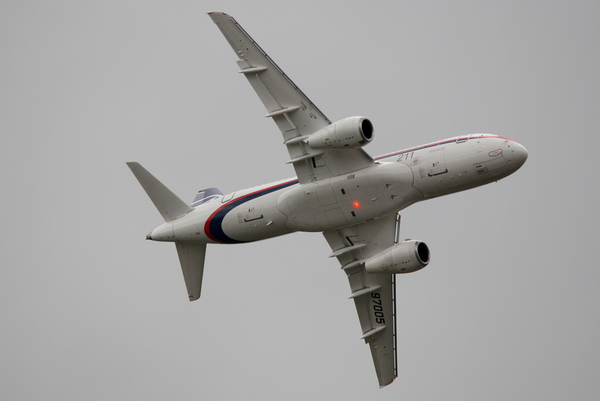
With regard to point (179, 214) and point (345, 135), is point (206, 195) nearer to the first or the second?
point (179, 214)

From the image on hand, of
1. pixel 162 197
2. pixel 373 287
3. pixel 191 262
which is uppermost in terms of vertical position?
pixel 162 197

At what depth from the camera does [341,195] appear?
45594 mm

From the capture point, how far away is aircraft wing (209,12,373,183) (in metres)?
43.9

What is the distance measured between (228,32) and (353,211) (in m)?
12.2

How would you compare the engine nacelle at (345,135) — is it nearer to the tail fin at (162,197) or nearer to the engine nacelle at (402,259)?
the engine nacelle at (402,259)

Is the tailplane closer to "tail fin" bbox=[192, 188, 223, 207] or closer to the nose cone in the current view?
"tail fin" bbox=[192, 188, 223, 207]

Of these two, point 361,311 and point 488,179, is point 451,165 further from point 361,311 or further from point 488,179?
point 361,311

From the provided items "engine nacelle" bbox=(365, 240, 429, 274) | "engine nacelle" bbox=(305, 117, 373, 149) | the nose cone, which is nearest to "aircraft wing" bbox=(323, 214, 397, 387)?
"engine nacelle" bbox=(365, 240, 429, 274)

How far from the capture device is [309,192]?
4584cm

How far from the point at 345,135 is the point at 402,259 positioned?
8082mm

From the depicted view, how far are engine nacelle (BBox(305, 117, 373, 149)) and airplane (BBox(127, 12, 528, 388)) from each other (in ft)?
0.18


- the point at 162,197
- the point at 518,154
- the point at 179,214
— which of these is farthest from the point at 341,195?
the point at 162,197

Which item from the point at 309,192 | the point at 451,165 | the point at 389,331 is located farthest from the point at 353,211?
the point at 389,331

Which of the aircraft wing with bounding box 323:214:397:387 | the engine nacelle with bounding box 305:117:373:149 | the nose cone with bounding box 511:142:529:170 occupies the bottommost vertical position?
the aircraft wing with bounding box 323:214:397:387
